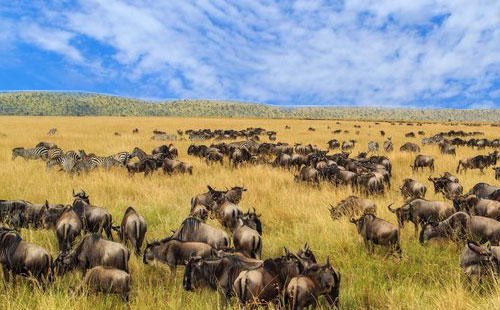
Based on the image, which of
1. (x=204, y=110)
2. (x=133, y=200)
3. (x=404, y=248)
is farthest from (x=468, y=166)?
(x=204, y=110)

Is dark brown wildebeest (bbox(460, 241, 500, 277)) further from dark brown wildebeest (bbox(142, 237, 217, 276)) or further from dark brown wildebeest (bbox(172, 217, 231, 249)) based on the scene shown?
dark brown wildebeest (bbox(142, 237, 217, 276))

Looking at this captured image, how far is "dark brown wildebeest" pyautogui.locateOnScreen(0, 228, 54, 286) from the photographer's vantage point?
15.2ft

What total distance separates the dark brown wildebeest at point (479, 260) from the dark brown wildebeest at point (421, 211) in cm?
239

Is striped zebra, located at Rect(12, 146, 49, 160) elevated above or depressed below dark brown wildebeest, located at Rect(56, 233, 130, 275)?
above

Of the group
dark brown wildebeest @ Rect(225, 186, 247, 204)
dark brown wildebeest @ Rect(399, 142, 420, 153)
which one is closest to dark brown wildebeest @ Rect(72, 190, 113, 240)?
dark brown wildebeest @ Rect(225, 186, 247, 204)

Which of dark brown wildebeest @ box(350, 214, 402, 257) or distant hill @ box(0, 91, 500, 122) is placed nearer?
dark brown wildebeest @ box(350, 214, 402, 257)

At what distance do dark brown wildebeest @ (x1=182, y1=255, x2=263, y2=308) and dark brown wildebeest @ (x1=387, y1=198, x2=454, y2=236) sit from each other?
4.35 m

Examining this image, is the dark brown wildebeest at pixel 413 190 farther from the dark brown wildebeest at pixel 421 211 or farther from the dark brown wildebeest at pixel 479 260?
the dark brown wildebeest at pixel 479 260

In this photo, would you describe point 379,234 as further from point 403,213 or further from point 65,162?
point 65,162

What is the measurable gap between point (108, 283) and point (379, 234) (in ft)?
13.7

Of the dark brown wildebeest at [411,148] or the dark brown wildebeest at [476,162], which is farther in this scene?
the dark brown wildebeest at [411,148]

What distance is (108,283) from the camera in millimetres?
4270

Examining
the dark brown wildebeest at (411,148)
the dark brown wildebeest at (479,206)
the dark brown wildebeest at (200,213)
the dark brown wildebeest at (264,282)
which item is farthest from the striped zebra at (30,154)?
the dark brown wildebeest at (411,148)

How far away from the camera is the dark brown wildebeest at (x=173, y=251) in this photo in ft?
16.1
